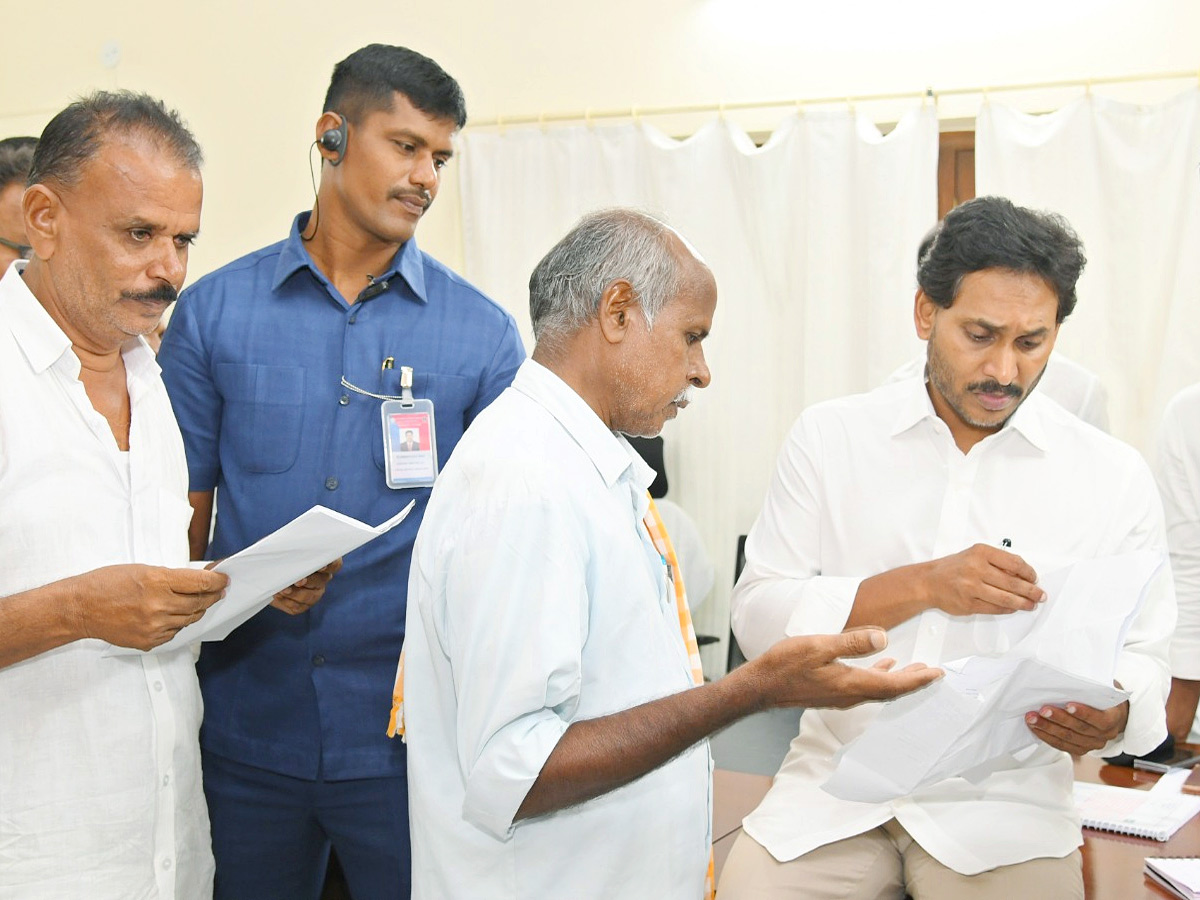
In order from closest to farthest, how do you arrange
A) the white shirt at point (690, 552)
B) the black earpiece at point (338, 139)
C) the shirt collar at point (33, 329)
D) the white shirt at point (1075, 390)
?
the shirt collar at point (33, 329), the black earpiece at point (338, 139), the white shirt at point (1075, 390), the white shirt at point (690, 552)

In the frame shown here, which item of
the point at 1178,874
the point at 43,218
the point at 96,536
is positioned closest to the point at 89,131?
the point at 43,218

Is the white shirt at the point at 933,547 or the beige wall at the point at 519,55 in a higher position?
the beige wall at the point at 519,55

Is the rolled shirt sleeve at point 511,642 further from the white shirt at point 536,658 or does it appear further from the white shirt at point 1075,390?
the white shirt at point 1075,390

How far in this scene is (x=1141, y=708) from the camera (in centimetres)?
176

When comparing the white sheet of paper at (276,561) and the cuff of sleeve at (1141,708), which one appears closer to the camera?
the white sheet of paper at (276,561)

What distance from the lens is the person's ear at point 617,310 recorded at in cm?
142

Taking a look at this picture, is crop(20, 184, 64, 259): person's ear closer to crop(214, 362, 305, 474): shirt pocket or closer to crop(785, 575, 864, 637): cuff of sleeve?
crop(214, 362, 305, 474): shirt pocket

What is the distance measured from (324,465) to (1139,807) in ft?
5.08

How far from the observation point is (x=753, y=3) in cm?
449

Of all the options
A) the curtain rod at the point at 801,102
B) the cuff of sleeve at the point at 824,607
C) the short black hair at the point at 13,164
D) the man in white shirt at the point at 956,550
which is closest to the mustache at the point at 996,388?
the man in white shirt at the point at 956,550

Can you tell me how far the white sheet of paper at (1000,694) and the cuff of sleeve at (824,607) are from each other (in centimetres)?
32

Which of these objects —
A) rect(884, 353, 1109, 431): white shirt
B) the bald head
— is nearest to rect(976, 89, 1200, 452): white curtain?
rect(884, 353, 1109, 431): white shirt

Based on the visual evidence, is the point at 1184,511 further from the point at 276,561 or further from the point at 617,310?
the point at 276,561

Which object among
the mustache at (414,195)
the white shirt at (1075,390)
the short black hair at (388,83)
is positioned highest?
the short black hair at (388,83)
